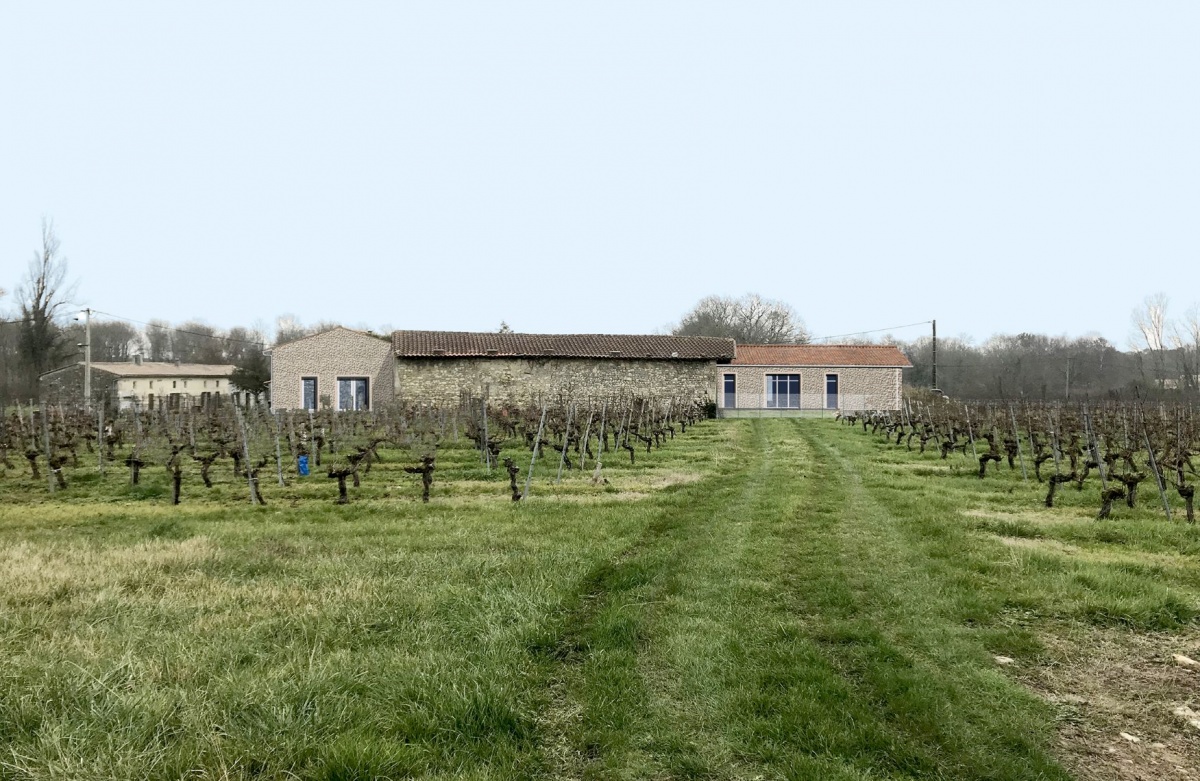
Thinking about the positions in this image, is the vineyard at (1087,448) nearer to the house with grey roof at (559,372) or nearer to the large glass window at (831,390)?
the large glass window at (831,390)

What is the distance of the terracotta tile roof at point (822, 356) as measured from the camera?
36250 millimetres

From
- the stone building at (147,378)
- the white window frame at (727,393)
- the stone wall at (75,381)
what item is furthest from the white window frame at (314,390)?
the stone building at (147,378)

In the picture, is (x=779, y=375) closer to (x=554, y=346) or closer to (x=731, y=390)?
(x=731, y=390)

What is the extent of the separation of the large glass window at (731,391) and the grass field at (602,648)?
26.7 meters

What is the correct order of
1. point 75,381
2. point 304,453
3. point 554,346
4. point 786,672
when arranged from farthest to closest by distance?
point 75,381 → point 554,346 → point 304,453 → point 786,672

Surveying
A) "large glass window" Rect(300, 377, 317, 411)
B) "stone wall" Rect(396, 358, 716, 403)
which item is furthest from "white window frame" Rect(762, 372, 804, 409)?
"large glass window" Rect(300, 377, 317, 411)

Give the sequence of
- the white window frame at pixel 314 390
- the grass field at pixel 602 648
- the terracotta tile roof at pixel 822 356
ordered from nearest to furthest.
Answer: the grass field at pixel 602 648 → the white window frame at pixel 314 390 → the terracotta tile roof at pixel 822 356

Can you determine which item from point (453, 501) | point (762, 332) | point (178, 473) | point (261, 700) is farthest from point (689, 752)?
point (762, 332)

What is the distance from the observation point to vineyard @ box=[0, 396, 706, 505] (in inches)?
527

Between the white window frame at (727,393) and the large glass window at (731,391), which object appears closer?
the white window frame at (727,393)

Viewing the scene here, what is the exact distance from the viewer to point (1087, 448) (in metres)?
17.5

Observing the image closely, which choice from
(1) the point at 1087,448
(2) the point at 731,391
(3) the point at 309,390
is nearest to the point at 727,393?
(2) the point at 731,391

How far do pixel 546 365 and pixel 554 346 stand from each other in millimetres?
1082

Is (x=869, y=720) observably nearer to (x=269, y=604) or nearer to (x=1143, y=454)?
(x=269, y=604)
